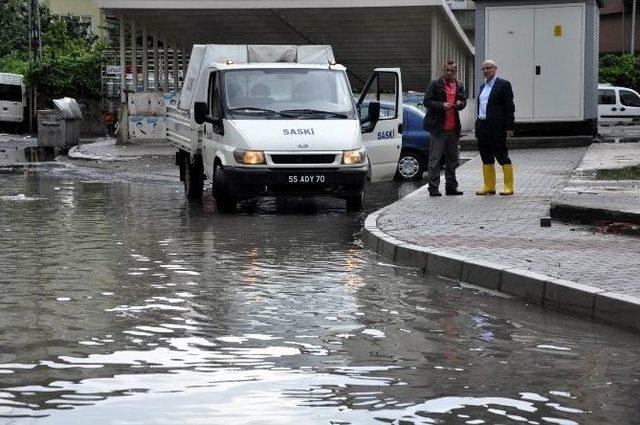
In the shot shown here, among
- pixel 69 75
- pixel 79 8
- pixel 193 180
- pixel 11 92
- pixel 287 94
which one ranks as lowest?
pixel 193 180

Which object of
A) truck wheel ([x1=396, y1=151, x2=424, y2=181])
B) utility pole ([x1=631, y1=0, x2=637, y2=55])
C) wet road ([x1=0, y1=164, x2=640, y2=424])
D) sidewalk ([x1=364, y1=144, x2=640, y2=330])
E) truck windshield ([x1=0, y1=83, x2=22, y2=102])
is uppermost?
utility pole ([x1=631, y1=0, x2=637, y2=55])

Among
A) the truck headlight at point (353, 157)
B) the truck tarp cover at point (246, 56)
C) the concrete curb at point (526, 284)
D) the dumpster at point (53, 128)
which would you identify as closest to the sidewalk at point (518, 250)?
the concrete curb at point (526, 284)

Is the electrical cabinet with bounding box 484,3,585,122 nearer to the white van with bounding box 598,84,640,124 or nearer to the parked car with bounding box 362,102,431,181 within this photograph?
the parked car with bounding box 362,102,431,181

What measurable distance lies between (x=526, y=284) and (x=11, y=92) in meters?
54.5

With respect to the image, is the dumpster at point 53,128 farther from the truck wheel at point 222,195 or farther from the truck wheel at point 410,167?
the truck wheel at point 222,195

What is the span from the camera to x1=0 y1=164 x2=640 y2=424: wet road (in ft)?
21.0

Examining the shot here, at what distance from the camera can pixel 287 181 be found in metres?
17.8

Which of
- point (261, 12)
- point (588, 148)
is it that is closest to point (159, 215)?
point (588, 148)

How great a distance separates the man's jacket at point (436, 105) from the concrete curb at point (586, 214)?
13.0 feet

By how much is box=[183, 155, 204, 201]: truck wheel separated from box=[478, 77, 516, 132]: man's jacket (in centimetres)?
473

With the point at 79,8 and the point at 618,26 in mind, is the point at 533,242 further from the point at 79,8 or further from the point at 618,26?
the point at 79,8

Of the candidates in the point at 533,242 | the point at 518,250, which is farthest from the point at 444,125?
the point at 518,250

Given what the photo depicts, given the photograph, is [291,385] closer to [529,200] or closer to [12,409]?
[12,409]

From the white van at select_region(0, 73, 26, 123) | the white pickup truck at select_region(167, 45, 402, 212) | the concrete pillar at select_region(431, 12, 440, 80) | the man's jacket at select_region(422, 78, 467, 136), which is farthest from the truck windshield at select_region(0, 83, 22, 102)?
the man's jacket at select_region(422, 78, 467, 136)
